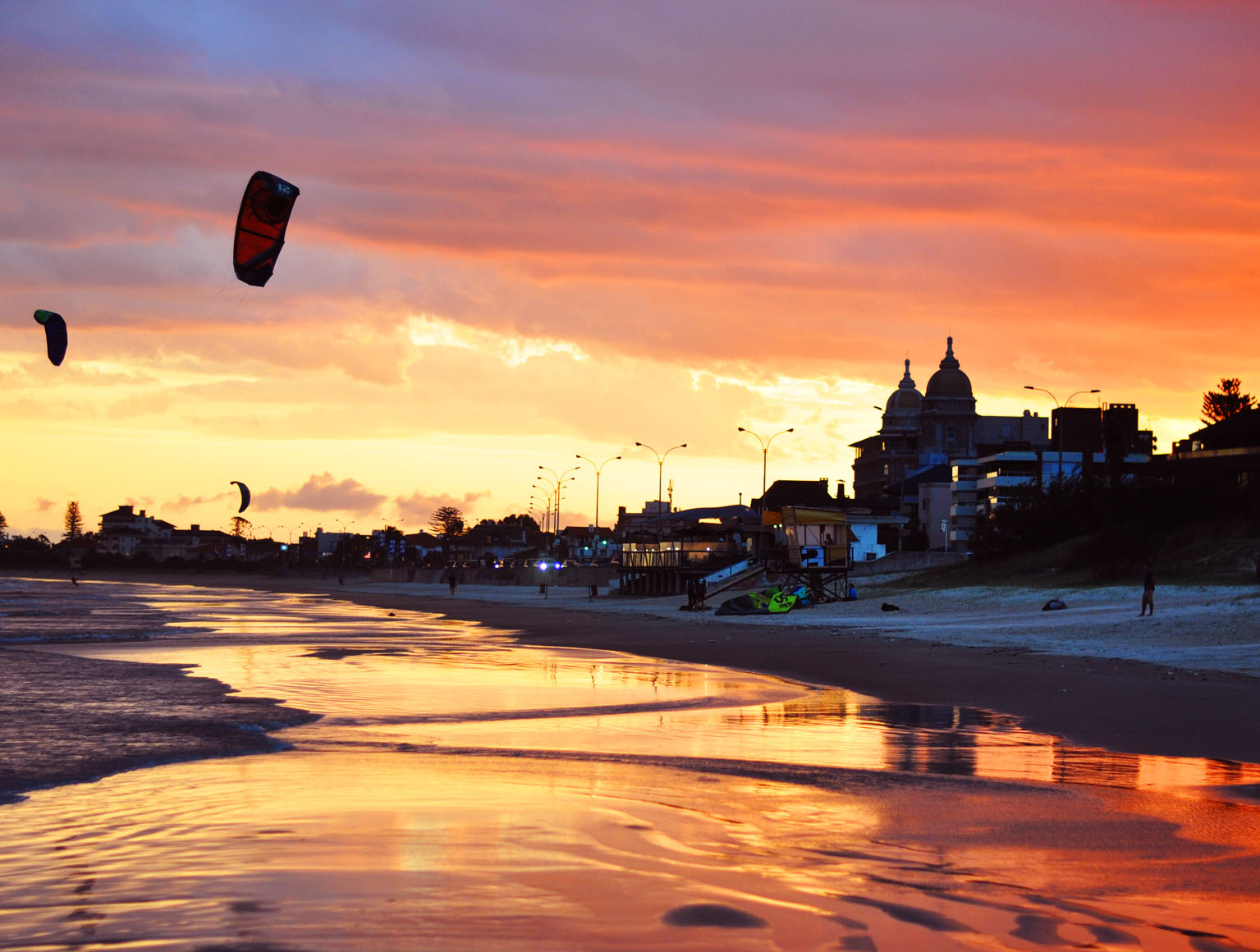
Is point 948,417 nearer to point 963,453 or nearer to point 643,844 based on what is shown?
point 963,453

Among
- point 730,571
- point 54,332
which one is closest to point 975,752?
point 54,332

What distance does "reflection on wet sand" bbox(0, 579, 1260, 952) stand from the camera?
23.7 ft

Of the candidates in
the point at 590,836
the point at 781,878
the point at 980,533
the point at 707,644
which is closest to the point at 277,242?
the point at 590,836

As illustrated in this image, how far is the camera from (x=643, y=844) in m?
9.57

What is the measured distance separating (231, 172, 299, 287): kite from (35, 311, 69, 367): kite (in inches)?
336

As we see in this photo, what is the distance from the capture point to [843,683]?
83.6 feet

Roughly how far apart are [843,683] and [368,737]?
12283 mm

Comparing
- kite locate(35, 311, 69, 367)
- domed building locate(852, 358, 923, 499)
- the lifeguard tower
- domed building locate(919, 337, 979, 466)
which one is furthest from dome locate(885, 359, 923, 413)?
kite locate(35, 311, 69, 367)

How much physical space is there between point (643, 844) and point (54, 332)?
966 inches

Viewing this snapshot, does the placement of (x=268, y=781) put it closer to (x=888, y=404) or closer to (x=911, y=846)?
(x=911, y=846)

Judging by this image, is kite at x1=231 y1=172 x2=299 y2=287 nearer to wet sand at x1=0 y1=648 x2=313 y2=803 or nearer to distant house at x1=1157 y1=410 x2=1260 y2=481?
wet sand at x1=0 y1=648 x2=313 y2=803

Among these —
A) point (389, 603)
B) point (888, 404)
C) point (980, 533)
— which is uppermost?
point (888, 404)

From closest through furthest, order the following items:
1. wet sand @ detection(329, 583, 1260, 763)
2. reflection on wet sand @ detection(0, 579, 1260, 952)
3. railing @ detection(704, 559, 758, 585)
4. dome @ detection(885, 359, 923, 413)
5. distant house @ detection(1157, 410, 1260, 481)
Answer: reflection on wet sand @ detection(0, 579, 1260, 952)
wet sand @ detection(329, 583, 1260, 763)
distant house @ detection(1157, 410, 1260, 481)
railing @ detection(704, 559, 758, 585)
dome @ detection(885, 359, 923, 413)

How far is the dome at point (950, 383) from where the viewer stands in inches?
6973
